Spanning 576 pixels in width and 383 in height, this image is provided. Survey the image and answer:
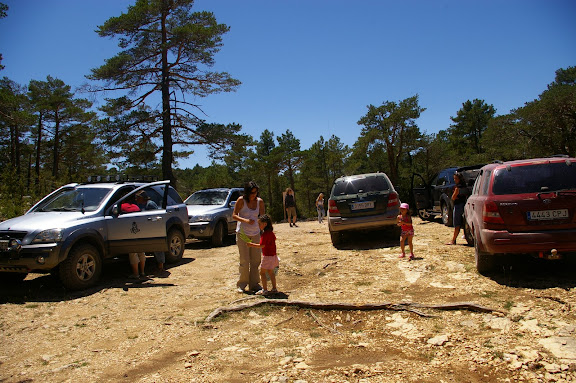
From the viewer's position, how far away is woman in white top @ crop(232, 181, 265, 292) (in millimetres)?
5793

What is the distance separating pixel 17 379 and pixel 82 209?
3837 mm

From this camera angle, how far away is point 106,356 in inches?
146

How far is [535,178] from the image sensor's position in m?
5.17

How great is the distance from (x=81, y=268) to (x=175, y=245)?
2.66m

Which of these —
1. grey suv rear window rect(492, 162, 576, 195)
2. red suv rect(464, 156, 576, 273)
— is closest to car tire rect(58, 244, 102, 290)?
red suv rect(464, 156, 576, 273)

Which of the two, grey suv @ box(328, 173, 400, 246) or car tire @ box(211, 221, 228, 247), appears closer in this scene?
grey suv @ box(328, 173, 400, 246)

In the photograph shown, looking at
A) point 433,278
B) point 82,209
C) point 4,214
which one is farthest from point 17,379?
point 4,214

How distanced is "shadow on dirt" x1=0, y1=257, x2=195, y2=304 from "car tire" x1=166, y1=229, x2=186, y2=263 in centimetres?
77

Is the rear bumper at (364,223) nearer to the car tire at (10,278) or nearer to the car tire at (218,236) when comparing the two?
the car tire at (218,236)

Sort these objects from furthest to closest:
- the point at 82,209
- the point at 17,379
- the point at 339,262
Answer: the point at 339,262 < the point at 82,209 < the point at 17,379

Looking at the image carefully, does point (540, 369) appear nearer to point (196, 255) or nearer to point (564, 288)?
point (564, 288)

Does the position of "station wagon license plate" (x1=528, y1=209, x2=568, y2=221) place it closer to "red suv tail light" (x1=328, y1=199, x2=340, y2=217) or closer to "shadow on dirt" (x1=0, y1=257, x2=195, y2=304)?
"red suv tail light" (x1=328, y1=199, x2=340, y2=217)

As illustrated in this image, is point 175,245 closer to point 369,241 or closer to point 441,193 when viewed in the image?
point 369,241

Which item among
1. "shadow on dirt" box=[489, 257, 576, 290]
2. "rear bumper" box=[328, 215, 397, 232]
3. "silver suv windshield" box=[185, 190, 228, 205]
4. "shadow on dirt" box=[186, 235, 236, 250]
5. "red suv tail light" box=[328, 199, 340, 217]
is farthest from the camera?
"silver suv windshield" box=[185, 190, 228, 205]
